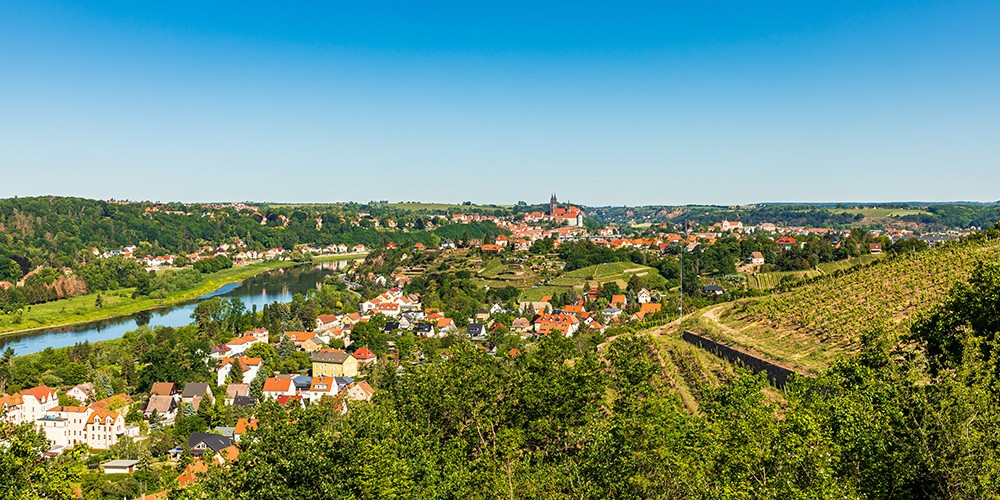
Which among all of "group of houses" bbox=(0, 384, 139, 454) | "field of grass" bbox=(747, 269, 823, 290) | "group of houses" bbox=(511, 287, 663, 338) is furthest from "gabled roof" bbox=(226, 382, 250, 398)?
"field of grass" bbox=(747, 269, 823, 290)

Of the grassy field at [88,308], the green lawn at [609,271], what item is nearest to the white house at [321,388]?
the grassy field at [88,308]

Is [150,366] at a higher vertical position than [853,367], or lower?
lower

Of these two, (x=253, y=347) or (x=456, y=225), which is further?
(x=456, y=225)

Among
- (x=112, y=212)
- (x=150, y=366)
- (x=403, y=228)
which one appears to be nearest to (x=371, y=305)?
(x=150, y=366)

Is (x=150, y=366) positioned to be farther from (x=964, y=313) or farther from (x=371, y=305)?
(x=964, y=313)

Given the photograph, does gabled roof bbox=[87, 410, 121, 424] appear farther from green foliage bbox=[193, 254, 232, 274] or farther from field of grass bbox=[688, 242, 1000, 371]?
green foliage bbox=[193, 254, 232, 274]

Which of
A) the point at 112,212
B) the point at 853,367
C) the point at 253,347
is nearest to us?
the point at 853,367

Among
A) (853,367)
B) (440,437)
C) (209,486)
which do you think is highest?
(853,367)

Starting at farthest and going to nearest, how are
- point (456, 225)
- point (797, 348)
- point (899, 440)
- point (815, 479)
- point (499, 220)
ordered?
1. point (499, 220)
2. point (456, 225)
3. point (797, 348)
4. point (899, 440)
5. point (815, 479)
